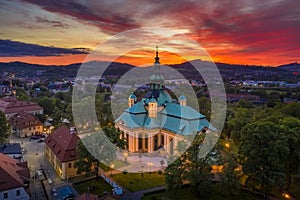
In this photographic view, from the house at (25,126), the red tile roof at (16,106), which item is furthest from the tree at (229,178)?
the red tile roof at (16,106)

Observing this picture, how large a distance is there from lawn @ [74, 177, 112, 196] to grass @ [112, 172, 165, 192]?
2241 millimetres

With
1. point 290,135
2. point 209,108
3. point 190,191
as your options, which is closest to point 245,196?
point 190,191

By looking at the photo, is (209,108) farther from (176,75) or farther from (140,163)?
(176,75)

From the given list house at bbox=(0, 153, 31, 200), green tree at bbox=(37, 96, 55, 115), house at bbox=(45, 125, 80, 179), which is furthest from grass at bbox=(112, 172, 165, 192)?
green tree at bbox=(37, 96, 55, 115)

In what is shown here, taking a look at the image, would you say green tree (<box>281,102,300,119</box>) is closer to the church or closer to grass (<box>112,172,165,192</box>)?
the church

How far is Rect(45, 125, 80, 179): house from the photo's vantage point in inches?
1454

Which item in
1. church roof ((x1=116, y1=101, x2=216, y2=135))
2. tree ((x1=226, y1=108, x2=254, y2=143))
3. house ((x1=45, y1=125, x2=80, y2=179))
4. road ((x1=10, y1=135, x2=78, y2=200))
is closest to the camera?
road ((x1=10, y1=135, x2=78, y2=200))

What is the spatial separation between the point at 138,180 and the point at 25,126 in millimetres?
34452

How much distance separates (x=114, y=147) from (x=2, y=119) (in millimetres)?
24637

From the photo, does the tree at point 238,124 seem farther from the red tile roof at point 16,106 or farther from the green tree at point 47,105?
the red tile roof at point 16,106

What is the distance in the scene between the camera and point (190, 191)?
33.5 m

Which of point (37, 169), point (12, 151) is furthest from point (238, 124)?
point (12, 151)

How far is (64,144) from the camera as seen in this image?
39.2m

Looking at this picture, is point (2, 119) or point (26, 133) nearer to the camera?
point (2, 119)
